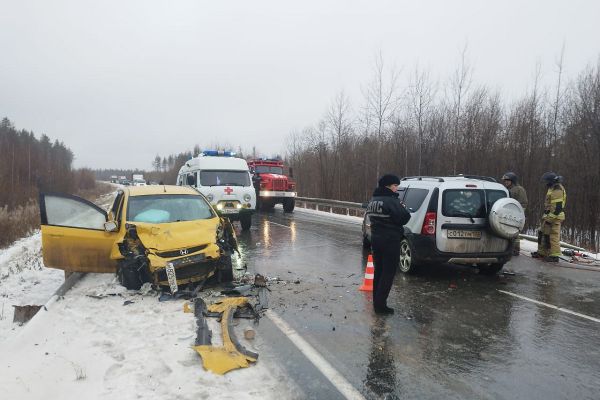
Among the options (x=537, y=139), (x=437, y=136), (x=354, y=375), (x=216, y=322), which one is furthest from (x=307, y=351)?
(x=437, y=136)

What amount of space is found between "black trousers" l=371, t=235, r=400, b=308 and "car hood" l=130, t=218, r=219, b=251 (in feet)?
9.13

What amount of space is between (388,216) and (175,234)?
3456 millimetres

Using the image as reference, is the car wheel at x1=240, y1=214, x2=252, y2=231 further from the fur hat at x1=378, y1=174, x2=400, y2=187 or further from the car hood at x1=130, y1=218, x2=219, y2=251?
the fur hat at x1=378, y1=174, x2=400, y2=187

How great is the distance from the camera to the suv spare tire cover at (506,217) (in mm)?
7035

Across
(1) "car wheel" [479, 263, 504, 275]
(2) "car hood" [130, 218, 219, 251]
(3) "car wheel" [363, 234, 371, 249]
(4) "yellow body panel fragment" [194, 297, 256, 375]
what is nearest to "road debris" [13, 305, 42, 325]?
(2) "car hood" [130, 218, 219, 251]

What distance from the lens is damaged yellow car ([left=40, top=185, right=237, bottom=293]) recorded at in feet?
20.4

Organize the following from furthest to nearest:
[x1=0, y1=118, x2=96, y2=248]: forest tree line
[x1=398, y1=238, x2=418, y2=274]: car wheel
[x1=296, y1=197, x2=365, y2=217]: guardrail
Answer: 1. [x1=296, y1=197, x2=365, y2=217]: guardrail
2. [x1=0, y1=118, x2=96, y2=248]: forest tree line
3. [x1=398, y1=238, x2=418, y2=274]: car wheel

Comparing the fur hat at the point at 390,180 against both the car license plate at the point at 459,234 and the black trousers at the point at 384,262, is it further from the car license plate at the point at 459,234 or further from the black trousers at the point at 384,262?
the car license plate at the point at 459,234

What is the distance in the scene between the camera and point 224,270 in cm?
676

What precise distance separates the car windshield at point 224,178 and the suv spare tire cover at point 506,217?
9.24 m

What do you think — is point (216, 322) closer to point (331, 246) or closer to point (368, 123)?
point (331, 246)

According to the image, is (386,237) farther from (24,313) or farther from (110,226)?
(24,313)

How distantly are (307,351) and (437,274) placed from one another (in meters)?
4.34

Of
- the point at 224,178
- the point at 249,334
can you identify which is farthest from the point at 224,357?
the point at 224,178
